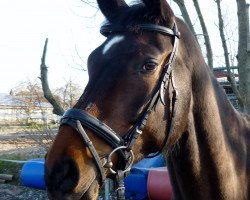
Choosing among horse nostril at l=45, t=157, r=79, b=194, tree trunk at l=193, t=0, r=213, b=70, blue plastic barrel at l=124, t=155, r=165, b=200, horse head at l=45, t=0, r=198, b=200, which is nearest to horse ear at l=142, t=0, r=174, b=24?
horse head at l=45, t=0, r=198, b=200

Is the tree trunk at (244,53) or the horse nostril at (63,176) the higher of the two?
the tree trunk at (244,53)

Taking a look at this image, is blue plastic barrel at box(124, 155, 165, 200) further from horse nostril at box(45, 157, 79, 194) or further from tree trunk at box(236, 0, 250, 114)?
horse nostril at box(45, 157, 79, 194)

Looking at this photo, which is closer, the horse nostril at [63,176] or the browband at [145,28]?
the horse nostril at [63,176]

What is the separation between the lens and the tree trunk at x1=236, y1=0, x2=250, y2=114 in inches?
238

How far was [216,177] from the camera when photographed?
2.33m

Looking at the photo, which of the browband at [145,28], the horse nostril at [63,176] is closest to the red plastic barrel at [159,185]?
the browband at [145,28]

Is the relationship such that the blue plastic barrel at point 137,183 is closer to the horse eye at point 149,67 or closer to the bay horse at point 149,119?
the bay horse at point 149,119

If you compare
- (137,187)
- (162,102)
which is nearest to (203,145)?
Answer: (162,102)

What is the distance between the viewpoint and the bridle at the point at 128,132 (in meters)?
1.81

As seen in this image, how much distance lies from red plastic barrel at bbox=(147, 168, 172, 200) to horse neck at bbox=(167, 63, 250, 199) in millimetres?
2917

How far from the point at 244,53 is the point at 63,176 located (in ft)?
17.0

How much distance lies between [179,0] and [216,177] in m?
5.34

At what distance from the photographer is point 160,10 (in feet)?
7.03

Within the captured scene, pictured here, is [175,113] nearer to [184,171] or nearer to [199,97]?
[199,97]
